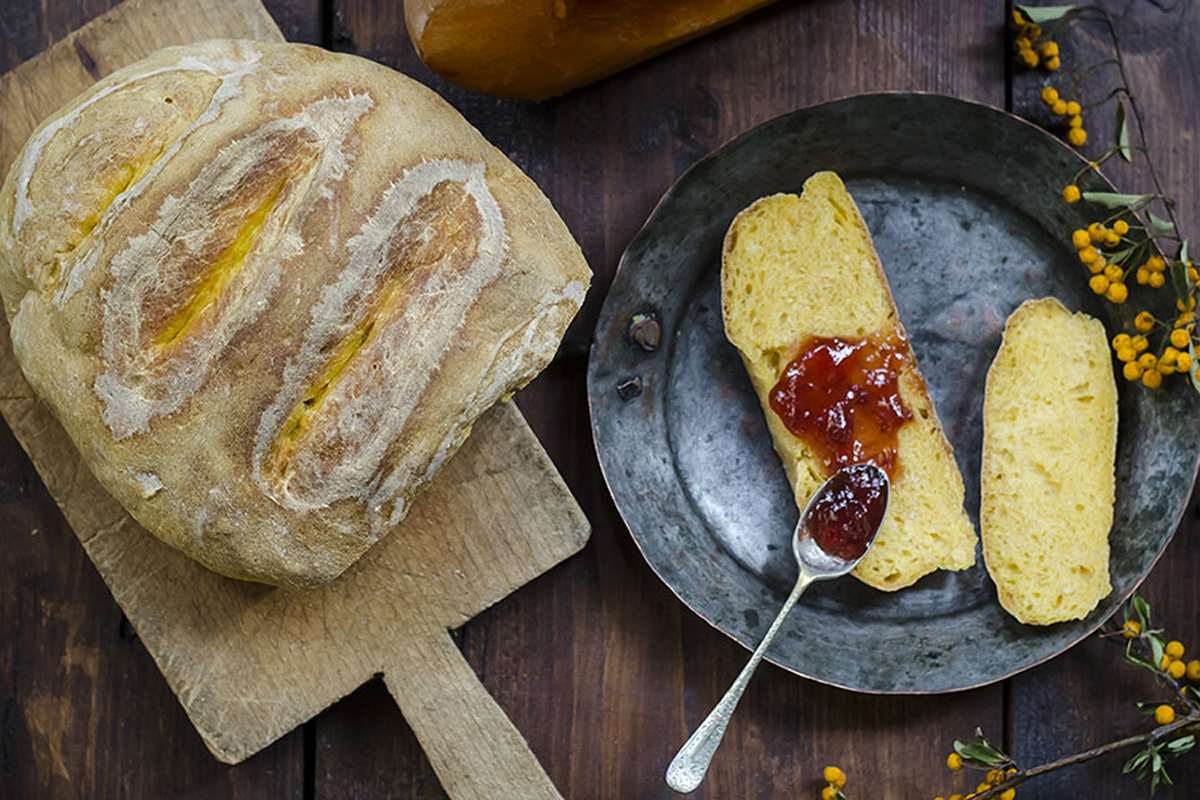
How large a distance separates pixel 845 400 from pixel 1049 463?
1.40 ft

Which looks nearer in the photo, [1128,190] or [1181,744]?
[1181,744]

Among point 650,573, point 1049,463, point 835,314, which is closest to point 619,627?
point 650,573

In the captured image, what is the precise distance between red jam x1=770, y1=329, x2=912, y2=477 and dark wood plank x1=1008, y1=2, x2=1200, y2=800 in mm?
621

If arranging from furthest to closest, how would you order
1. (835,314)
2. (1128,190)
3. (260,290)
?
(1128,190)
(835,314)
(260,290)

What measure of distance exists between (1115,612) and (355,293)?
5.22ft

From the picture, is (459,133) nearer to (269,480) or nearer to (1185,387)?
(269,480)

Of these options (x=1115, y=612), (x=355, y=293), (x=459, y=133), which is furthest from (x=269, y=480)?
(x=1115, y=612)

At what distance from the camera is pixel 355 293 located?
169 cm

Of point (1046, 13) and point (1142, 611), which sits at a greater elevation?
point (1046, 13)

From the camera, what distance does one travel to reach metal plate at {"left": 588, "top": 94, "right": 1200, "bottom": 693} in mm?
2062

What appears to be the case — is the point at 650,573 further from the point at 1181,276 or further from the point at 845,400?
the point at 1181,276

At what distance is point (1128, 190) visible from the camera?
2211 mm

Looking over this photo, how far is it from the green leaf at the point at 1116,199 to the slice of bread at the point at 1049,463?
22 cm

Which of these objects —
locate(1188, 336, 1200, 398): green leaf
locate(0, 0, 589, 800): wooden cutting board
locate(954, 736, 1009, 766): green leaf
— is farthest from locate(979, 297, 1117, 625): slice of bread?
locate(0, 0, 589, 800): wooden cutting board
